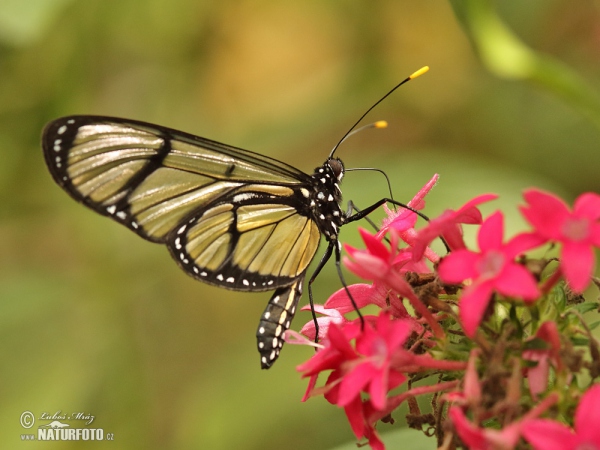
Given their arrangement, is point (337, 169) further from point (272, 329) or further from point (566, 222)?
point (566, 222)

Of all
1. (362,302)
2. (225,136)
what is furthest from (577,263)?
(225,136)

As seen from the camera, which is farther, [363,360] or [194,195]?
[194,195]

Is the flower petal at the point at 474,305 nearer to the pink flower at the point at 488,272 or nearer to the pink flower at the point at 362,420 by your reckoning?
the pink flower at the point at 488,272

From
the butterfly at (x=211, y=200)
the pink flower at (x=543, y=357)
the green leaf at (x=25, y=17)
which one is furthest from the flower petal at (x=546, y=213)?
the green leaf at (x=25, y=17)

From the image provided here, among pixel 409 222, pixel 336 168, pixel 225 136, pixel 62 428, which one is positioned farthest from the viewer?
pixel 225 136

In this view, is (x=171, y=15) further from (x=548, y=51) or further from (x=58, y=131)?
(x=548, y=51)

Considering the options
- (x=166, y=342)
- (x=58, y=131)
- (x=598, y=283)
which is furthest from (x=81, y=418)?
(x=598, y=283)
